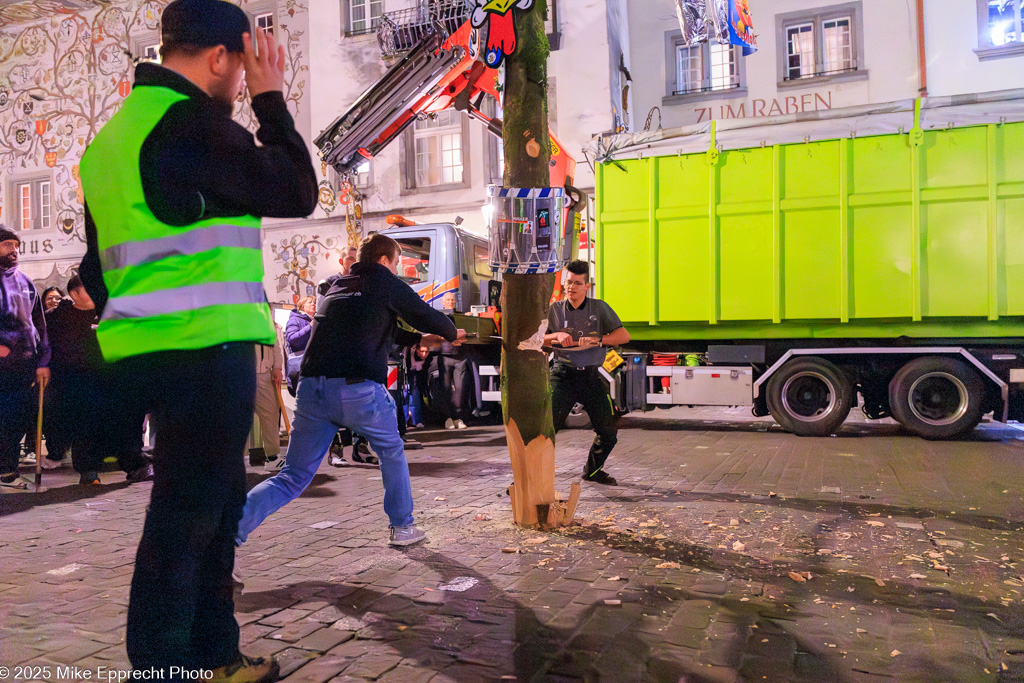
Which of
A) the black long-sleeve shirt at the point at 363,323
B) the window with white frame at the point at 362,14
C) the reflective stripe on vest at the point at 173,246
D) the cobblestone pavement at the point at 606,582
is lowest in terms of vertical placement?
the cobblestone pavement at the point at 606,582

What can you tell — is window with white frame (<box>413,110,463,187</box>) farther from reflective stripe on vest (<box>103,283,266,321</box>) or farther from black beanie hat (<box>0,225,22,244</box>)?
reflective stripe on vest (<box>103,283,266,321</box>)

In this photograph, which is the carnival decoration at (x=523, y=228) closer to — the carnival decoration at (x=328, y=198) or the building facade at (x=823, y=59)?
the building facade at (x=823, y=59)

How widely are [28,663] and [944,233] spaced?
9493 mm

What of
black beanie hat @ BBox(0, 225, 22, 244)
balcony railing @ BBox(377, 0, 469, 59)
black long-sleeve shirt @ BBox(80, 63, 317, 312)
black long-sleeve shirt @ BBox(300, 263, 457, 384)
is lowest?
black long-sleeve shirt @ BBox(300, 263, 457, 384)

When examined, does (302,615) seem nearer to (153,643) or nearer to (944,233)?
(153,643)

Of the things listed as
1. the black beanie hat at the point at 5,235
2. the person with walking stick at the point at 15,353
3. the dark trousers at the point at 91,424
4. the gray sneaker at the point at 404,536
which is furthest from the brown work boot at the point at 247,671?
the black beanie hat at the point at 5,235

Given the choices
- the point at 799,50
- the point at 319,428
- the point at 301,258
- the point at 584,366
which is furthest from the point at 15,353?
the point at 799,50

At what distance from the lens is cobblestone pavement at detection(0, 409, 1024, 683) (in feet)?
8.75

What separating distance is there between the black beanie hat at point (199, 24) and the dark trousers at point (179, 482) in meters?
→ 0.83

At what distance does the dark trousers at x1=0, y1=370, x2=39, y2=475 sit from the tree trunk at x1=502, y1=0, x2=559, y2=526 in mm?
4566

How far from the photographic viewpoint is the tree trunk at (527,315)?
14.9 feet

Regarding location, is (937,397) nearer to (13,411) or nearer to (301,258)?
(13,411)

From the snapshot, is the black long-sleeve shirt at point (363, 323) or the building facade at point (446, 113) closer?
the black long-sleeve shirt at point (363, 323)

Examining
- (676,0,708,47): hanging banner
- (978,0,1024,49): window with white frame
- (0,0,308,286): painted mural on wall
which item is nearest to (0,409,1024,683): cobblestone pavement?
(676,0,708,47): hanging banner
